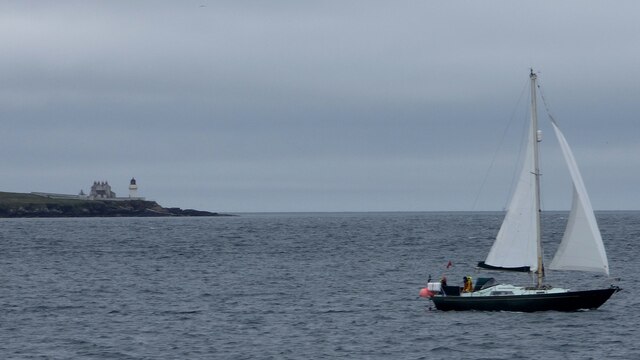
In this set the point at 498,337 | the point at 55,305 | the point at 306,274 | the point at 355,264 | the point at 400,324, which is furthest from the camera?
the point at 355,264

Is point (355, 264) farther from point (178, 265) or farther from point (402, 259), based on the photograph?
point (178, 265)

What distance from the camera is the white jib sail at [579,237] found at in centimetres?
5109

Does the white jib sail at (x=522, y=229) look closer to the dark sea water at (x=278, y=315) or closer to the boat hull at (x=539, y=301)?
the boat hull at (x=539, y=301)

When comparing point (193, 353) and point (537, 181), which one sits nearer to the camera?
point (193, 353)

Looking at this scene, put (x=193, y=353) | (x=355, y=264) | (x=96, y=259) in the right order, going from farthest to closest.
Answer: (x=96, y=259)
(x=355, y=264)
(x=193, y=353)

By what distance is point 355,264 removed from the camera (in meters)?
92.2

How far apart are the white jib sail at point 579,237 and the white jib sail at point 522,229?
1.36 meters

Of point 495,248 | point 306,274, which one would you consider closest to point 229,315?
point 495,248

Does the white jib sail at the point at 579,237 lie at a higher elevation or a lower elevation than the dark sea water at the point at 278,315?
higher

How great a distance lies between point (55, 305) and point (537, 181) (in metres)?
25.7

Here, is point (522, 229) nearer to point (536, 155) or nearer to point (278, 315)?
point (536, 155)

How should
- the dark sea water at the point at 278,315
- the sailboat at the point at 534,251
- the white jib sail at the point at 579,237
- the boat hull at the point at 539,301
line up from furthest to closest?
the boat hull at the point at 539,301 < the sailboat at the point at 534,251 < the white jib sail at the point at 579,237 < the dark sea water at the point at 278,315

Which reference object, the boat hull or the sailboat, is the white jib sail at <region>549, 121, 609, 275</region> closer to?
the sailboat

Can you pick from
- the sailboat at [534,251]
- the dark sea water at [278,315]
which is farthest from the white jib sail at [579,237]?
the dark sea water at [278,315]
